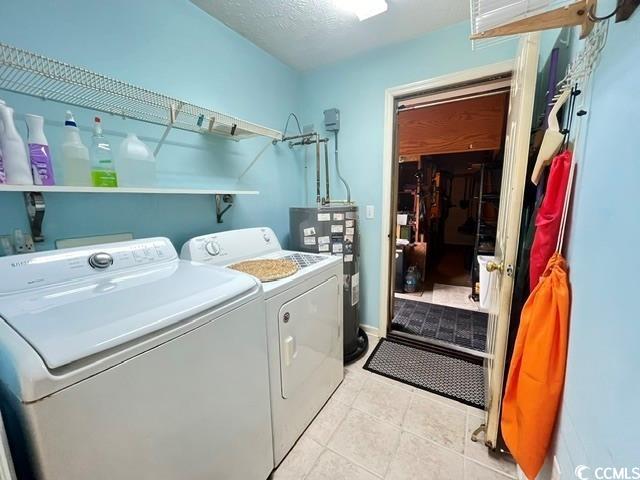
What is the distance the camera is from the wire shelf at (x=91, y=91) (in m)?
0.89

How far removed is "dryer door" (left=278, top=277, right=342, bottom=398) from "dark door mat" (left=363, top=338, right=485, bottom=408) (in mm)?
609

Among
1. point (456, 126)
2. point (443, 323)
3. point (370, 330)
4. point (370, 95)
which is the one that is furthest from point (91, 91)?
point (456, 126)

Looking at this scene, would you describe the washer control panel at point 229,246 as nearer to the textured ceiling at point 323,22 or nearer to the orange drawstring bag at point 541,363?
the textured ceiling at point 323,22

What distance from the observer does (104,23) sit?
121cm

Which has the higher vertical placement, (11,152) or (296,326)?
(11,152)

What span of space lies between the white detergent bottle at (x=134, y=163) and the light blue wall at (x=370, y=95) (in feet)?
4.76

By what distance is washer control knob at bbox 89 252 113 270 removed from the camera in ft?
3.42

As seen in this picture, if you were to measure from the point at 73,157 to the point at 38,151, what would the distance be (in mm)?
120

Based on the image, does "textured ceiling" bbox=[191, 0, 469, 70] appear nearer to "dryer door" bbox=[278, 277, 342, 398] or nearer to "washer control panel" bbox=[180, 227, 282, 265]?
"washer control panel" bbox=[180, 227, 282, 265]

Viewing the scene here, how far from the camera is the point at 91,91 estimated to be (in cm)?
110

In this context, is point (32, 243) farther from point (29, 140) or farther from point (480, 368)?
point (480, 368)

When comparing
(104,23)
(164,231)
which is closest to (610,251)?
(164,231)

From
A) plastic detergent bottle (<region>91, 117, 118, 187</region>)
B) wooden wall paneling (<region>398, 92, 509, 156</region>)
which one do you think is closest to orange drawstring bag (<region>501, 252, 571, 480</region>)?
plastic detergent bottle (<region>91, 117, 118, 187</region>)

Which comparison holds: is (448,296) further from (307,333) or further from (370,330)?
(307,333)
